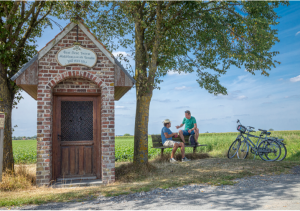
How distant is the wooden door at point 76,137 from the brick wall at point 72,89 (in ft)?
1.31

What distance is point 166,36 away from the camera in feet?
37.7

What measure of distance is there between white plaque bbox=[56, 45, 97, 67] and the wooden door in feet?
3.86

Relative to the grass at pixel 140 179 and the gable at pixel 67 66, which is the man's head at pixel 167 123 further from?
the gable at pixel 67 66

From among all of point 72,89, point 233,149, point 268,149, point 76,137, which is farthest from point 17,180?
point 268,149

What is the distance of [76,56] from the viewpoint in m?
7.63

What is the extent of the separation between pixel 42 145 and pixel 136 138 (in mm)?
3656

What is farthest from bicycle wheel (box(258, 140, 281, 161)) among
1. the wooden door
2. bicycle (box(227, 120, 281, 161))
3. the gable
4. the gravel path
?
the wooden door

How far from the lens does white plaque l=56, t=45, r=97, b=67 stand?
24.8ft

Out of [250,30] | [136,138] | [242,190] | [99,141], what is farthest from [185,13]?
[242,190]

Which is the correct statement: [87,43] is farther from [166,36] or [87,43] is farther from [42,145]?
[166,36]

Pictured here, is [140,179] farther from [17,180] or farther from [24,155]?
[24,155]

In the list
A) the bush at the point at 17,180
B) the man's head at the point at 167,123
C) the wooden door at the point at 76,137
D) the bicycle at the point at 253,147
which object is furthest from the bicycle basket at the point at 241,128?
the bush at the point at 17,180

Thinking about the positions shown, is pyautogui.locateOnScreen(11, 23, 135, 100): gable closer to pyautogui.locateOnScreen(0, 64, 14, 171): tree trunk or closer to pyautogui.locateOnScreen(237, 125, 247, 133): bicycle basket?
pyautogui.locateOnScreen(0, 64, 14, 171): tree trunk

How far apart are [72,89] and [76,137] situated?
5.20 ft
